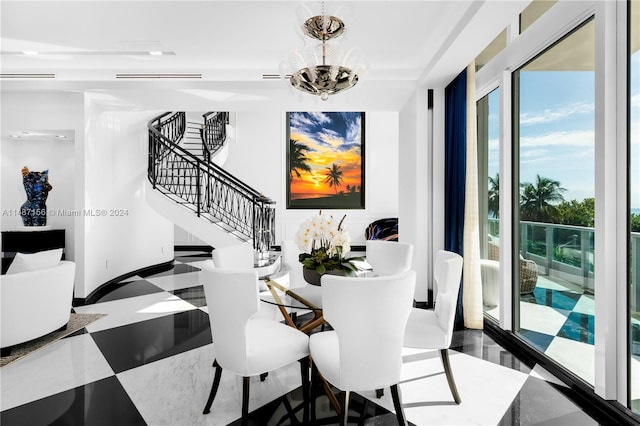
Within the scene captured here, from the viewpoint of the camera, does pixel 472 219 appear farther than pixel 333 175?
No

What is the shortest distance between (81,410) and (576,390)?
3.31 metres

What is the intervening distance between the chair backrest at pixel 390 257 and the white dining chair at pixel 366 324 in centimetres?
132

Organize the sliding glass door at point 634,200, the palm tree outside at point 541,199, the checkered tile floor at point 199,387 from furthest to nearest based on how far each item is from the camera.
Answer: the palm tree outside at point 541,199 → the checkered tile floor at point 199,387 → the sliding glass door at point 634,200

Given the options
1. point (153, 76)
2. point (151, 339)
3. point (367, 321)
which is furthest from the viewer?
point (153, 76)

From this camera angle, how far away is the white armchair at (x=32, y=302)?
9.61ft

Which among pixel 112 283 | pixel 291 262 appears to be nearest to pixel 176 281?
pixel 112 283

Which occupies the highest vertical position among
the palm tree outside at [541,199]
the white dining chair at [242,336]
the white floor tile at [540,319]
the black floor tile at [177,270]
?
the palm tree outside at [541,199]

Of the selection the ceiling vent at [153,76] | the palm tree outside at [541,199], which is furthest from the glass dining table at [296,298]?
the ceiling vent at [153,76]

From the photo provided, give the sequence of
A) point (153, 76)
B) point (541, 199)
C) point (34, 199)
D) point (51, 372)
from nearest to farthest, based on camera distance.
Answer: point (51, 372) < point (541, 199) < point (153, 76) < point (34, 199)

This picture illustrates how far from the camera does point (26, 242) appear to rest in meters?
4.73

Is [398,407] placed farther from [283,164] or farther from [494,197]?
[283,164]

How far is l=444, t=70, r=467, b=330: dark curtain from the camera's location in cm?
378

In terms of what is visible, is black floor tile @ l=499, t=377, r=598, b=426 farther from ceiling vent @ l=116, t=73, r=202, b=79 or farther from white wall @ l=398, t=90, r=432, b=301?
ceiling vent @ l=116, t=73, r=202, b=79

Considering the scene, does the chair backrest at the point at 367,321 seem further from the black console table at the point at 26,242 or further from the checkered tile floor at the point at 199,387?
the black console table at the point at 26,242
